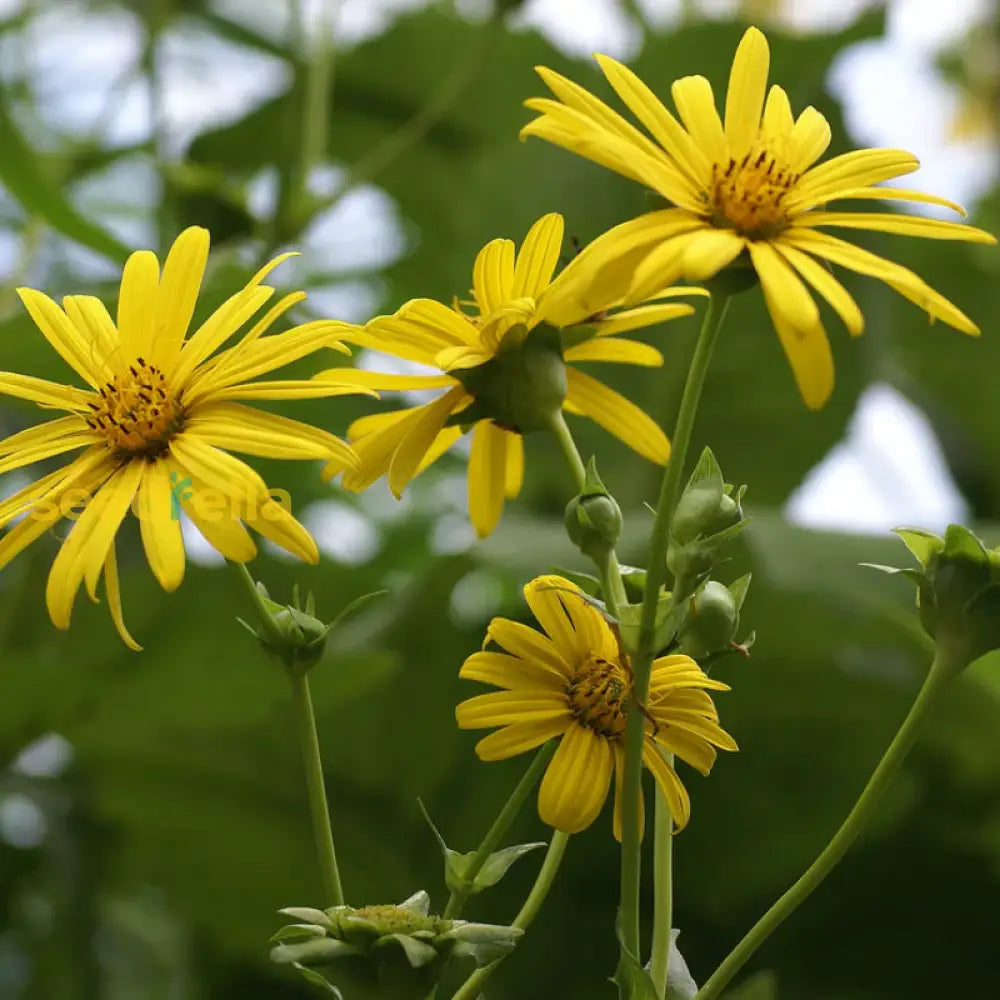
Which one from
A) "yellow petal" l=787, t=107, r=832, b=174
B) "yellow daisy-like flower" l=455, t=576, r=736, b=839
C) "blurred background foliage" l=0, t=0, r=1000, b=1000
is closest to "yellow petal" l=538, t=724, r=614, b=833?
"yellow daisy-like flower" l=455, t=576, r=736, b=839

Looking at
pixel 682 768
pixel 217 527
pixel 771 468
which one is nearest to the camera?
pixel 217 527

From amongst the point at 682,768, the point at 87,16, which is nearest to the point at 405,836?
the point at 682,768

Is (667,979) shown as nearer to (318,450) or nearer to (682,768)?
(318,450)

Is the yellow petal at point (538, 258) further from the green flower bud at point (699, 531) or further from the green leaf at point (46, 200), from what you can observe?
the green leaf at point (46, 200)

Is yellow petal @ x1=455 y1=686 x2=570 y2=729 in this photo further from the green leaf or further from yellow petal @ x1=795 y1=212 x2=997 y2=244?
the green leaf

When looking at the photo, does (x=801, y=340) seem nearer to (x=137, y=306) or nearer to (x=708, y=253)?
(x=708, y=253)

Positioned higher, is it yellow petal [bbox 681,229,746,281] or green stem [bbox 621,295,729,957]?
yellow petal [bbox 681,229,746,281]

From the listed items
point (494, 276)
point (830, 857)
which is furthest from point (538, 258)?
point (830, 857)
